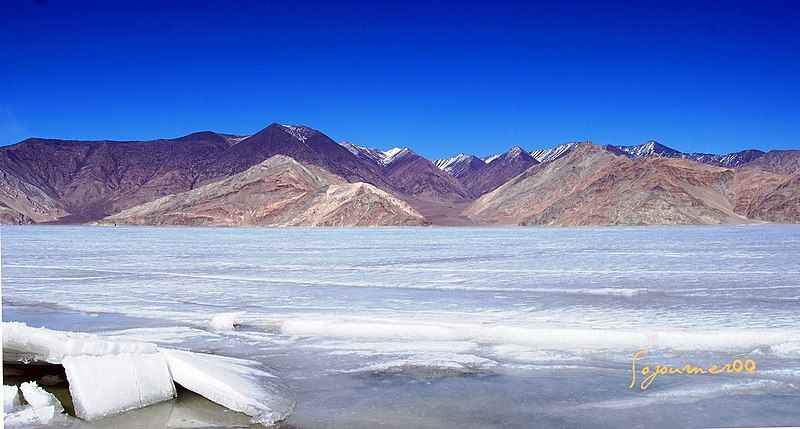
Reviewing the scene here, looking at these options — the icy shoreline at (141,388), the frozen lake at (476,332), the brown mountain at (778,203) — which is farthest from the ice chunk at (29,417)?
the brown mountain at (778,203)

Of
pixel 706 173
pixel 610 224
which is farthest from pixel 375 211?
pixel 706 173

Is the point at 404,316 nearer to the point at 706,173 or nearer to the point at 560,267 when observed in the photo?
the point at 560,267

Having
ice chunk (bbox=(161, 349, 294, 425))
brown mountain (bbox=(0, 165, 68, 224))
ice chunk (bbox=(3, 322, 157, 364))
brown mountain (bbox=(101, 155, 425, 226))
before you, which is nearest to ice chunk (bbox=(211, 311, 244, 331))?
ice chunk (bbox=(3, 322, 157, 364))

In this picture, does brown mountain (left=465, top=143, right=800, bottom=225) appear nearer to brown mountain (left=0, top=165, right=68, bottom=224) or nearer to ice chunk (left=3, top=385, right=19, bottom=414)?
brown mountain (left=0, top=165, right=68, bottom=224)

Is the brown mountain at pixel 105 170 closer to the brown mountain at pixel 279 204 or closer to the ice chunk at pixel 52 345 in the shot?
the brown mountain at pixel 279 204

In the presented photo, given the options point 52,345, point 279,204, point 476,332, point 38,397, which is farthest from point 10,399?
point 279,204
